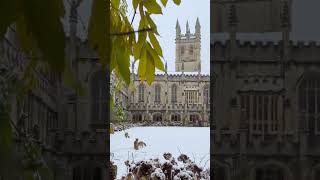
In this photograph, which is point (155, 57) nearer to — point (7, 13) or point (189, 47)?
point (7, 13)

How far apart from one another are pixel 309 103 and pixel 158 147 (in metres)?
0.54

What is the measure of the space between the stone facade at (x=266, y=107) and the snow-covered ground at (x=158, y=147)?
327 millimetres

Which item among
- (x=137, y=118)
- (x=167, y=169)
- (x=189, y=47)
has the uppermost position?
(x=189, y=47)

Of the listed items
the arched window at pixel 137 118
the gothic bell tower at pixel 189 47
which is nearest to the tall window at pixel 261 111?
the gothic bell tower at pixel 189 47

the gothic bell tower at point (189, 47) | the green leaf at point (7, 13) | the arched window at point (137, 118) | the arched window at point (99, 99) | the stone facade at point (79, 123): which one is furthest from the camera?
the arched window at point (137, 118)

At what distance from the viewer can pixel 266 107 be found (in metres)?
1.13

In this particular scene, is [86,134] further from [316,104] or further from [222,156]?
[316,104]

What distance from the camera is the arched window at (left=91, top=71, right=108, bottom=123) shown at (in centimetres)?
113

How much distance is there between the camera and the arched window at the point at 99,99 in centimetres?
113

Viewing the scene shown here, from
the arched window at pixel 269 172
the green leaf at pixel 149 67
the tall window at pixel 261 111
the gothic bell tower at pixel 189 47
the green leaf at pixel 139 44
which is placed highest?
the gothic bell tower at pixel 189 47

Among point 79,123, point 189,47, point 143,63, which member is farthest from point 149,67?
point 189,47

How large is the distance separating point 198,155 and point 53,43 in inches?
52.8

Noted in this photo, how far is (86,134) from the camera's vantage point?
3.69 ft

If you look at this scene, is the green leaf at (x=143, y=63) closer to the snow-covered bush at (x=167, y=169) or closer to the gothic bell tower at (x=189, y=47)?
the gothic bell tower at (x=189, y=47)
